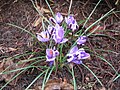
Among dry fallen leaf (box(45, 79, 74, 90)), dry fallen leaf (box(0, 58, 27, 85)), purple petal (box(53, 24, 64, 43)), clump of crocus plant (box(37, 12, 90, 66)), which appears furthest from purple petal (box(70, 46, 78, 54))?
dry fallen leaf (box(0, 58, 27, 85))

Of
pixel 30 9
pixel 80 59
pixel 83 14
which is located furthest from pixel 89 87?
pixel 30 9

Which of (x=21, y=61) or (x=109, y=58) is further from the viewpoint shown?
(x=109, y=58)

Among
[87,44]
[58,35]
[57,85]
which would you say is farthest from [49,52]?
[87,44]

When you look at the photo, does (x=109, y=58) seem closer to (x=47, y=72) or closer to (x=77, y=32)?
(x=77, y=32)

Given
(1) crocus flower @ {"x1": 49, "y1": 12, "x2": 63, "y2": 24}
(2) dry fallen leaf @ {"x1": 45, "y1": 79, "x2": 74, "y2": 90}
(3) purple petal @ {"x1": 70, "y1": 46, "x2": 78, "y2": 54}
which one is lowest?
(2) dry fallen leaf @ {"x1": 45, "y1": 79, "x2": 74, "y2": 90}

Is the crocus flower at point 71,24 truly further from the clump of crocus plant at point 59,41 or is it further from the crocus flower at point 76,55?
the crocus flower at point 76,55

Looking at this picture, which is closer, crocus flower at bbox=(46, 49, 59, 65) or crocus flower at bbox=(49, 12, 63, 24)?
crocus flower at bbox=(46, 49, 59, 65)

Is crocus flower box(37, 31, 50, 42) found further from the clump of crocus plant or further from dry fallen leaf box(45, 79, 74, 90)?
dry fallen leaf box(45, 79, 74, 90)

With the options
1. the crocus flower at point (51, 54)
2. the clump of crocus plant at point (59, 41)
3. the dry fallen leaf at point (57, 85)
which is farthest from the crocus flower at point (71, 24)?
the dry fallen leaf at point (57, 85)
